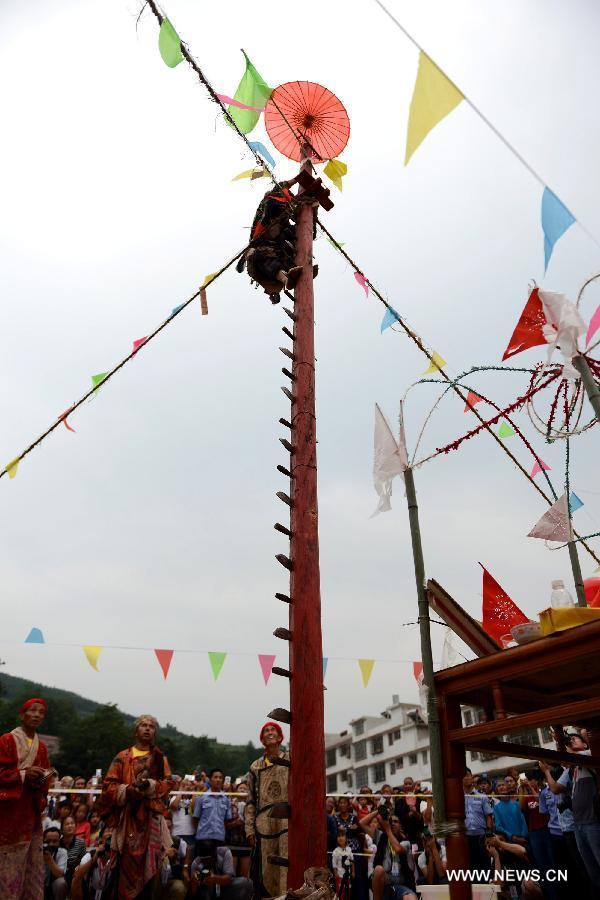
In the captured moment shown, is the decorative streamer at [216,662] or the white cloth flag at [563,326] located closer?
the white cloth flag at [563,326]

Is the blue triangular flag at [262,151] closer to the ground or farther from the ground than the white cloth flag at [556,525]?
farther from the ground

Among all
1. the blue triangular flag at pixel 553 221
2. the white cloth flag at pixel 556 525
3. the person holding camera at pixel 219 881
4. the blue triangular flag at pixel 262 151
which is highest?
the blue triangular flag at pixel 262 151

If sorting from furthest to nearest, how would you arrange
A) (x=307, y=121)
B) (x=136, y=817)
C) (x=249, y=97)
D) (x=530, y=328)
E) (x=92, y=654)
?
(x=92, y=654), (x=307, y=121), (x=249, y=97), (x=136, y=817), (x=530, y=328)

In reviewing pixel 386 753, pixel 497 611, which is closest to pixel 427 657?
pixel 497 611

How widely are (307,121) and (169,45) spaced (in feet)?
5.14

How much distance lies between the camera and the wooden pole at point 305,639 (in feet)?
10.0

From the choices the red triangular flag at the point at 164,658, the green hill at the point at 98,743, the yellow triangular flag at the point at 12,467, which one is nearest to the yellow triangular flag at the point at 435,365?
the yellow triangular flag at the point at 12,467

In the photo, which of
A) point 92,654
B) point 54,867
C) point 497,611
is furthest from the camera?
point 92,654

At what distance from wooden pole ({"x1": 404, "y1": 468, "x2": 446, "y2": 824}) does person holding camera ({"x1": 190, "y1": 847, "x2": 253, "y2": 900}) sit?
4163 mm

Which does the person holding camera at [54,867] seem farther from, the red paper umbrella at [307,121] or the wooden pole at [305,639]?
the red paper umbrella at [307,121]

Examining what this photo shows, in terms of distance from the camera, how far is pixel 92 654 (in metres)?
10.7

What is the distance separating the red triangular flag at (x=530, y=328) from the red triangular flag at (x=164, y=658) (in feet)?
29.4

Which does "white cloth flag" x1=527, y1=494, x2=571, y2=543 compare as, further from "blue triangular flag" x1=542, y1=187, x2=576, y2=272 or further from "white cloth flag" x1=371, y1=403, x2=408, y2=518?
"blue triangular flag" x1=542, y1=187, x2=576, y2=272

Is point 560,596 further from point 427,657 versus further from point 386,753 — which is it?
point 386,753
